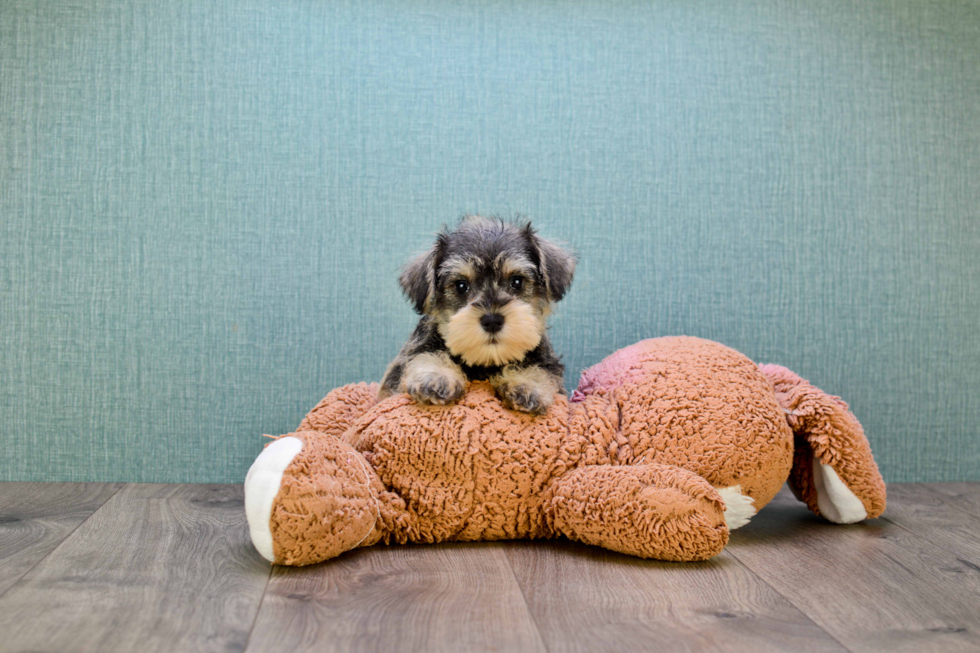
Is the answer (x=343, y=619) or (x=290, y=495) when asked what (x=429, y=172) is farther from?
(x=343, y=619)

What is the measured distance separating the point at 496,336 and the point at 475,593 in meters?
0.66

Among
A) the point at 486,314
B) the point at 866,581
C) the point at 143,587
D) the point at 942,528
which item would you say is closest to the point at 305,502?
the point at 143,587

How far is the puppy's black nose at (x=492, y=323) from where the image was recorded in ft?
6.56

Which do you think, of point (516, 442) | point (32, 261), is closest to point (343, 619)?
point (516, 442)

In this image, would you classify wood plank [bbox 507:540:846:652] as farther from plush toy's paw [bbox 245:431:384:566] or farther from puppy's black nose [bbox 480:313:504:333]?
puppy's black nose [bbox 480:313:504:333]

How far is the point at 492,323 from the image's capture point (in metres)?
2.00

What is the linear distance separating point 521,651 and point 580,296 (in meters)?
1.74

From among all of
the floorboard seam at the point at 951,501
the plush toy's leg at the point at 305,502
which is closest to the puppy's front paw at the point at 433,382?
the plush toy's leg at the point at 305,502

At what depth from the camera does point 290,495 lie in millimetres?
1729

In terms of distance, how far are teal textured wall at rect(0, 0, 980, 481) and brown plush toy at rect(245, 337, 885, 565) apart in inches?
25.4

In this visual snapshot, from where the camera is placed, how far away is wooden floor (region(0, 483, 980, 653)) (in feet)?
4.72

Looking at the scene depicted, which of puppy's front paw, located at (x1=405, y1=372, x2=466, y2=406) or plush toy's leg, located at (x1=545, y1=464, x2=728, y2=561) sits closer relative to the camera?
plush toy's leg, located at (x1=545, y1=464, x2=728, y2=561)

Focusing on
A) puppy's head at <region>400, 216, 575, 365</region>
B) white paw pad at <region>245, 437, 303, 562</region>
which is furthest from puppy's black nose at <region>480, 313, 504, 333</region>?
white paw pad at <region>245, 437, 303, 562</region>

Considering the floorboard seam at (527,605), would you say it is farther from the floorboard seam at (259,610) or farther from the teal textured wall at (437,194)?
the teal textured wall at (437,194)
